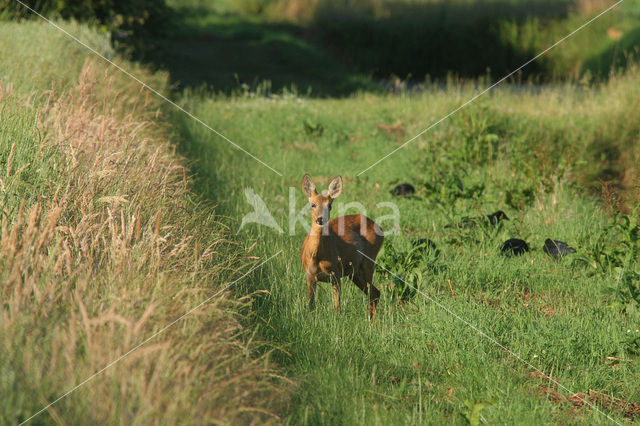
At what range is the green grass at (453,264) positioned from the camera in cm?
457

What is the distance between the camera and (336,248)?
19.4ft

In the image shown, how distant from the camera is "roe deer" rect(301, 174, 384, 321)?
5.75 meters

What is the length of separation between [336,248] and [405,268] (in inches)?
29.3

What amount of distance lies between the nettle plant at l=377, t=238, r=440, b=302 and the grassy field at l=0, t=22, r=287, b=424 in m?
1.46

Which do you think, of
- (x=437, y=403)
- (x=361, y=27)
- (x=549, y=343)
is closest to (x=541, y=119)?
(x=549, y=343)

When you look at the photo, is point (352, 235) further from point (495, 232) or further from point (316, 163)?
point (316, 163)

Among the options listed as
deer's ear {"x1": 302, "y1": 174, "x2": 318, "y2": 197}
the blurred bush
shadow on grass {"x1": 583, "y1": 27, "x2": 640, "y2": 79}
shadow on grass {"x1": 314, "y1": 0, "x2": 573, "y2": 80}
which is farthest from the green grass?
shadow on grass {"x1": 314, "y1": 0, "x2": 573, "y2": 80}

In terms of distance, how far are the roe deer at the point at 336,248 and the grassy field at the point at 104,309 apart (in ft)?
2.52

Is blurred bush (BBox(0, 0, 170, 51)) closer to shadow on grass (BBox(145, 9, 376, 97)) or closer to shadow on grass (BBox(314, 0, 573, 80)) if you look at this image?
shadow on grass (BBox(145, 9, 376, 97))

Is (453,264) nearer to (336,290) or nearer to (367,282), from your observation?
(367,282)

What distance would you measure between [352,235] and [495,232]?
2155mm

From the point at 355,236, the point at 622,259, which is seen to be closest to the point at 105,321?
the point at 355,236

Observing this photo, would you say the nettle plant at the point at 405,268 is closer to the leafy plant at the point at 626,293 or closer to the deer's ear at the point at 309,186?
the deer's ear at the point at 309,186

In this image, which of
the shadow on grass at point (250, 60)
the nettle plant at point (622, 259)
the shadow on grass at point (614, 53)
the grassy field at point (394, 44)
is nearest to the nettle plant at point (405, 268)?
the nettle plant at point (622, 259)
